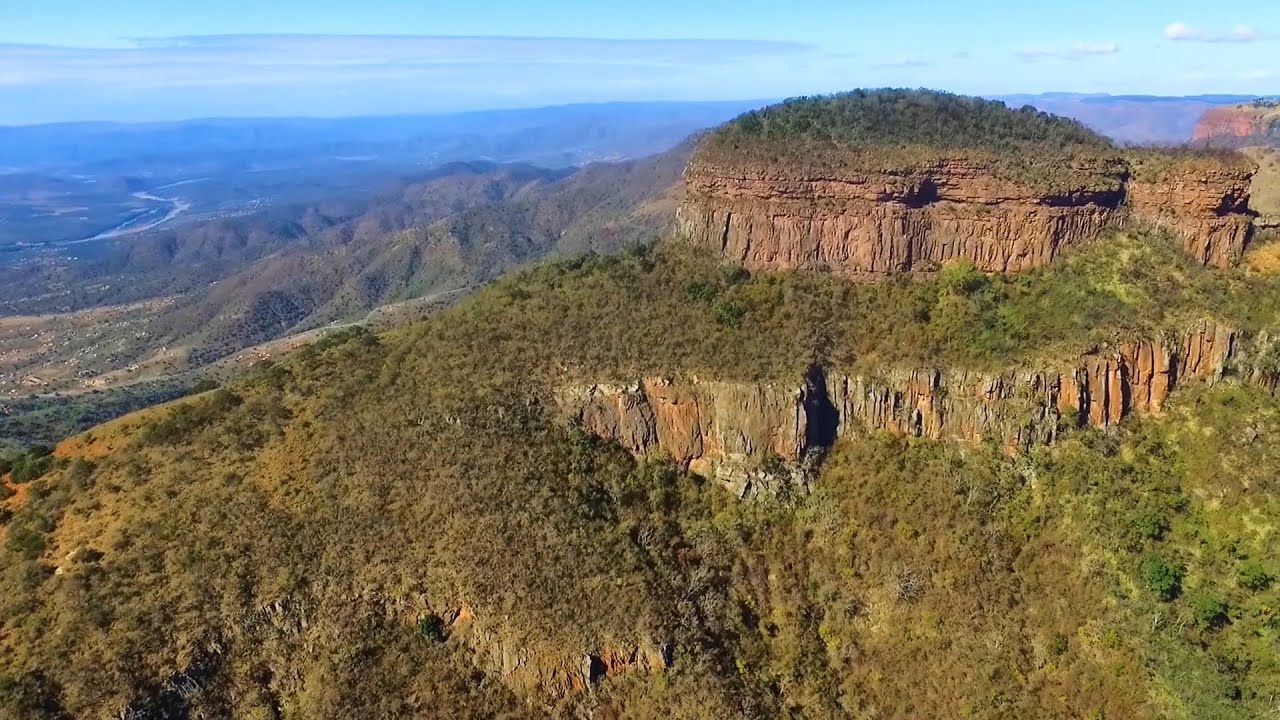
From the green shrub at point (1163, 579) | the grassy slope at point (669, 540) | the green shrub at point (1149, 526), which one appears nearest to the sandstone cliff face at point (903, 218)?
the grassy slope at point (669, 540)

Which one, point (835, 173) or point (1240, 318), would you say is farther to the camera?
point (835, 173)

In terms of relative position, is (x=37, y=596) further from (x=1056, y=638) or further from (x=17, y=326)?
(x=17, y=326)

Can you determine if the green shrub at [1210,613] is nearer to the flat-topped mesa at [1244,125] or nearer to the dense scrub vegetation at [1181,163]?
the dense scrub vegetation at [1181,163]

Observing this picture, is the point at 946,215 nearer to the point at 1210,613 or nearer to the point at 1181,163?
the point at 1181,163

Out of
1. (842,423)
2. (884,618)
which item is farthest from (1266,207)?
(884,618)

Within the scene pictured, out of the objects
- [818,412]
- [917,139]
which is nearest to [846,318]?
[818,412]

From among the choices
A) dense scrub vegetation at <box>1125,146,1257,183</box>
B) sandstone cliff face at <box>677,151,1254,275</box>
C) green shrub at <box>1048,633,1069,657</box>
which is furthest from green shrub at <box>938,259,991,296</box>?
green shrub at <box>1048,633,1069,657</box>

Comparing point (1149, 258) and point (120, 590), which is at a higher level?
point (1149, 258)

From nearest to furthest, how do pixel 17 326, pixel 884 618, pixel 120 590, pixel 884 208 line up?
pixel 120 590
pixel 884 618
pixel 884 208
pixel 17 326
